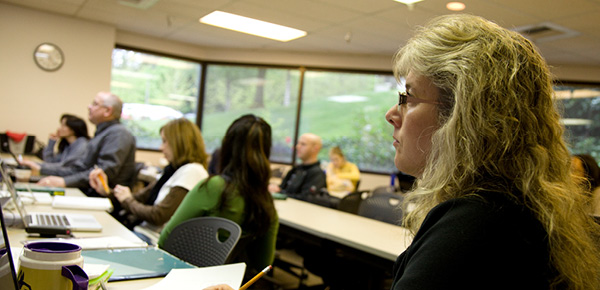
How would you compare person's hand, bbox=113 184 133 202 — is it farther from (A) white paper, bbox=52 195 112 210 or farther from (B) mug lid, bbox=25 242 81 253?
(B) mug lid, bbox=25 242 81 253

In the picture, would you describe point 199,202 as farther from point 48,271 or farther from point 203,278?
point 48,271

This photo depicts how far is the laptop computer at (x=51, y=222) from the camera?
1894 millimetres

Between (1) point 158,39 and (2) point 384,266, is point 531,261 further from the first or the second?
(1) point 158,39

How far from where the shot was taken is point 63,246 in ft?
3.63

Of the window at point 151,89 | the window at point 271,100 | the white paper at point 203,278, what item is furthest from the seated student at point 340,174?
the white paper at point 203,278

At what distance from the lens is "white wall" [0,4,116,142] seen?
650 cm

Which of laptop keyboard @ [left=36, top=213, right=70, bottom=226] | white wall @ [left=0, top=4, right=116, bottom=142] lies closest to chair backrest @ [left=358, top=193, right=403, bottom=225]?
laptop keyboard @ [left=36, top=213, right=70, bottom=226]

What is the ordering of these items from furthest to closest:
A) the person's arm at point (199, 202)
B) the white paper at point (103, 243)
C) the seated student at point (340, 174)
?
the seated student at point (340, 174), the person's arm at point (199, 202), the white paper at point (103, 243)

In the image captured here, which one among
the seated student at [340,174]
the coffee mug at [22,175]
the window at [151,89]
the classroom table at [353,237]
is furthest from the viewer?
the window at [151,89]

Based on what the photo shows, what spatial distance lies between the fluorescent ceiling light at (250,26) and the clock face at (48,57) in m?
2.23

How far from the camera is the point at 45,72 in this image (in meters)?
6.77

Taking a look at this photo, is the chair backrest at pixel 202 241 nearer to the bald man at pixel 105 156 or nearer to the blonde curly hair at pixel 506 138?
the blonde curly hair at pixel 506 138

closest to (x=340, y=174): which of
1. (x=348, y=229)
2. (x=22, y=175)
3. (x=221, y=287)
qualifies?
(x=348, y=229)

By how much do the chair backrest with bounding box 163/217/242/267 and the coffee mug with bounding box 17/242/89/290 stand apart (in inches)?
34.4
